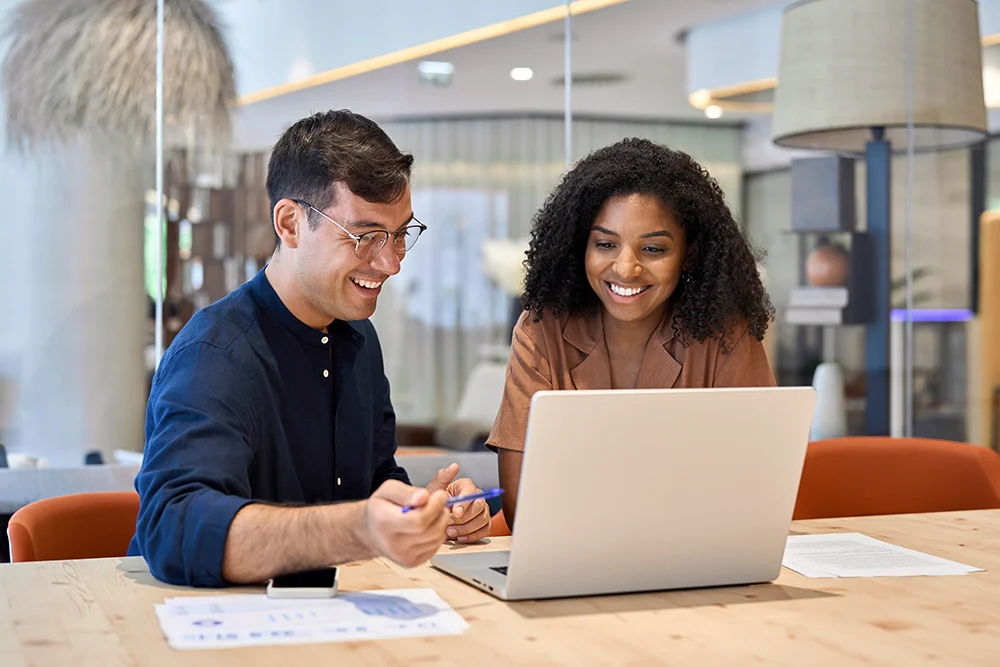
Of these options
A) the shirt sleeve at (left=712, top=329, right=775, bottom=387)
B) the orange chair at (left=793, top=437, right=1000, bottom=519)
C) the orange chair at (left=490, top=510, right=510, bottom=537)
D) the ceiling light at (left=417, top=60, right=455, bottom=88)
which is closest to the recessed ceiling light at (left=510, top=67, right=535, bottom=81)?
the ceiling light at (left=417, top=60, right=455, bottom=88)

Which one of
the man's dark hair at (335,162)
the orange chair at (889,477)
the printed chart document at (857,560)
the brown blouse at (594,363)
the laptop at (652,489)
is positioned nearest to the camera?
the laptop at (652,489)

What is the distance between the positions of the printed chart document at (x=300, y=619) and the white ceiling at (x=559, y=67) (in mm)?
3014

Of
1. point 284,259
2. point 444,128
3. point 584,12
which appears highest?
point 584,12

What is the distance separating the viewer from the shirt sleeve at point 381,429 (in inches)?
85.8

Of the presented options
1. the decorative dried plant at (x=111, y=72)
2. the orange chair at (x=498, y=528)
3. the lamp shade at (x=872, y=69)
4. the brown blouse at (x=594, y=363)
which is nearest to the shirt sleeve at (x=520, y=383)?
the brown blouse at (x=594, y=363)

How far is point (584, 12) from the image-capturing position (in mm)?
4375

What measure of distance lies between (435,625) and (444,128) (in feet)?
10.4

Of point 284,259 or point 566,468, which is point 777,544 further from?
point 284,259

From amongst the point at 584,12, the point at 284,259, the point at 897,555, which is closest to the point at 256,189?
the point at 584,12

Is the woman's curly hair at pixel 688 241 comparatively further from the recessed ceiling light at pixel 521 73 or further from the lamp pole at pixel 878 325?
the lamp pole at pixel 878 325

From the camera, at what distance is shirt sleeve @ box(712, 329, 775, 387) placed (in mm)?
2291

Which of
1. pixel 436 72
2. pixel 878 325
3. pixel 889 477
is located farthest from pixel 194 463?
pixel 878 325

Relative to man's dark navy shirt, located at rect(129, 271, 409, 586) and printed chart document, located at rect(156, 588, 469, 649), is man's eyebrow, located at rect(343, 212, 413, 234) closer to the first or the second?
man's dark navy shirt, located at rect(129, 271, 409, 586)

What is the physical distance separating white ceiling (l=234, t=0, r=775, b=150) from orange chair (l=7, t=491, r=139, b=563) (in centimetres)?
244
